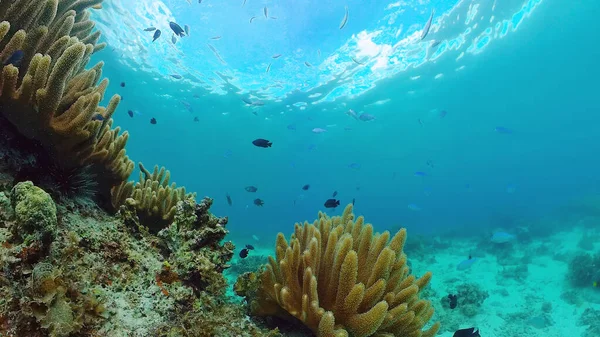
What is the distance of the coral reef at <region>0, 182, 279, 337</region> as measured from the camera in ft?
5.12

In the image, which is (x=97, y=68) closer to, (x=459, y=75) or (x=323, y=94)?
(x=323, y=94)

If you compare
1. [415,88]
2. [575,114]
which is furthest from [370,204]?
[415,88]

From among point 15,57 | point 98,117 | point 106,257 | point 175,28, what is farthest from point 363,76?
point 106,257

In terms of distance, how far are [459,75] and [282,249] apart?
3197cm

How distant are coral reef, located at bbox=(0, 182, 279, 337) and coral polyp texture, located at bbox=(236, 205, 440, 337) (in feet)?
0.95

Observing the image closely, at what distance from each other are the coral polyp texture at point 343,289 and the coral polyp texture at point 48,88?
1.93 metres

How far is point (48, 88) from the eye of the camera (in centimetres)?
236

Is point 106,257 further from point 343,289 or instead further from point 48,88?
point 343,289

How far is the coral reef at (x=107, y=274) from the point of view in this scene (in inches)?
61.5

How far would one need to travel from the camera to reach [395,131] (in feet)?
151

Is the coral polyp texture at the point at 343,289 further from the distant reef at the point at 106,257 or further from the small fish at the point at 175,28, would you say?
the small fish at the point at 175,28

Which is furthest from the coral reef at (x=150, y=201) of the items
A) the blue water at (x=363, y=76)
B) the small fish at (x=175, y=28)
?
the blue water at (x=363, y=76)

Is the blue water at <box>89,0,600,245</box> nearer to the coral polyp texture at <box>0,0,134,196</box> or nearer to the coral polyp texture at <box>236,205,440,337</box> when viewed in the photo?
the coral polyp texture at <box>236,205,440,337</box>

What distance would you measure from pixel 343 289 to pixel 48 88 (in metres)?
2.67
